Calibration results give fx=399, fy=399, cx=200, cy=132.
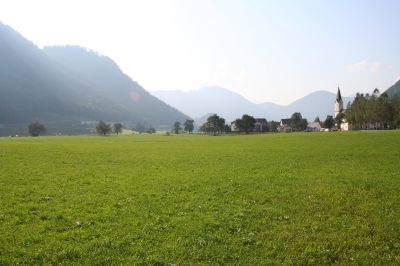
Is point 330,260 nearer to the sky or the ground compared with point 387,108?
nearer to the ground

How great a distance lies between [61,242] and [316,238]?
9784 mm

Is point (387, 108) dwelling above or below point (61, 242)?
above

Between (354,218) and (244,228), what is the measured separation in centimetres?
540

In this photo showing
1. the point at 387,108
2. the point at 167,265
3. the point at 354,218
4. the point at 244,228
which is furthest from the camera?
the point at 387,108

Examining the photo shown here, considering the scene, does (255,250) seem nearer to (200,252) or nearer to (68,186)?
(200,252)

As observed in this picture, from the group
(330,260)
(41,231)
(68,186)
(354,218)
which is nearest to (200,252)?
(330,260)

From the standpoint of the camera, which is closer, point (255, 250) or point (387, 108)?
point (255, 250)

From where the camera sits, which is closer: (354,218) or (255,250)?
(255,250)

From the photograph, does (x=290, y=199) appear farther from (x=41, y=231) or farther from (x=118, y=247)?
(x=41, y=231)

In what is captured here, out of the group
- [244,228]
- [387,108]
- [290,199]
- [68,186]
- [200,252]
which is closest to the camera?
[200,252]

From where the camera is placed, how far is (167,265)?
1306 cm

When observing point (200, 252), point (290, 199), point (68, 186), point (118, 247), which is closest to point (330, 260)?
point (200, 252)

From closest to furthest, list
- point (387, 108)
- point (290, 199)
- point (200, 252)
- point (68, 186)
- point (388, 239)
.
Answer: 1. point (200, 252)
2. point (388, 239)
3. point (290, 199)
4. point (68, 186)
5. point (387, 108)

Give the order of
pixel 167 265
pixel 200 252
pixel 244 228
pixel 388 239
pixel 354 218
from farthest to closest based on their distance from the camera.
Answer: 1. pixel 354 218
2. pixel 244 228
3. pixel 388 239
4. pixel 200 252
5. pixel 167 265
